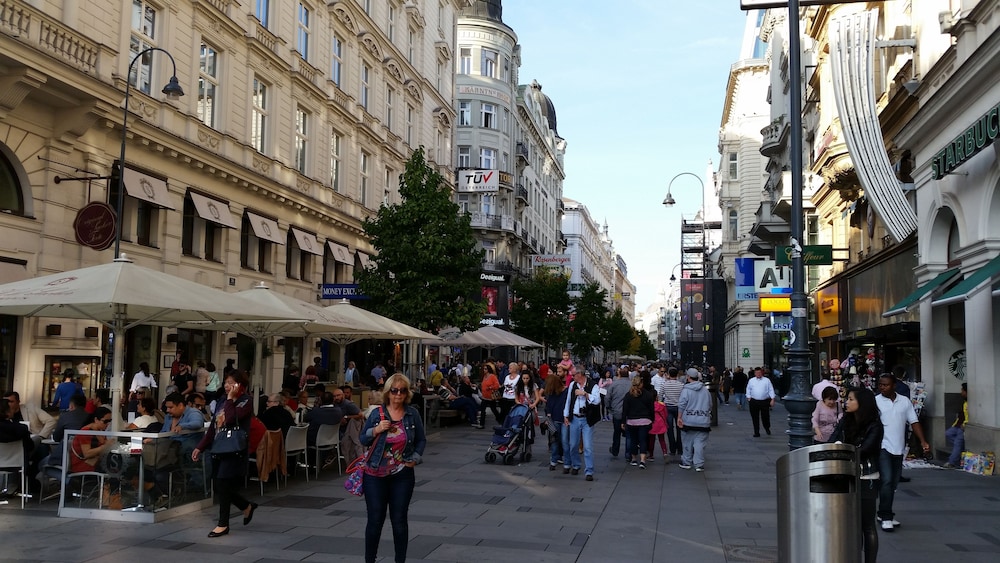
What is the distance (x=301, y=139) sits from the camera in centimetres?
2942

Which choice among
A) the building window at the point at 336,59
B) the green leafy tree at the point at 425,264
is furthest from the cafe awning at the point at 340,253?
the building window at the point at 336,59

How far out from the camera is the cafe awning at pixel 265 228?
83.0 feet

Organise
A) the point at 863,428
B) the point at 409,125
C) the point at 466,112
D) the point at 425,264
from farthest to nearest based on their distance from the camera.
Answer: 1. the point at 466,112
2. the point at 409,125
3. the point at 425,264
4. the point at 863,428

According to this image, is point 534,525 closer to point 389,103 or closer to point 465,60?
point 389,103

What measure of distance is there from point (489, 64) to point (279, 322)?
→ 4919 cm

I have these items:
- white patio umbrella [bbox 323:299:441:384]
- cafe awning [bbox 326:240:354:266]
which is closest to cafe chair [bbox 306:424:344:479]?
white patio umbrella [bbox 323:299:441:384]

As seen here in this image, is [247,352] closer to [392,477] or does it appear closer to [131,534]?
[131,534]

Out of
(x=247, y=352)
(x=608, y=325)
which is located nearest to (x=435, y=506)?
(x=247, y=352)

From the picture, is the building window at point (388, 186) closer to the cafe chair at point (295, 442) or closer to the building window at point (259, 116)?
the building window at point (259, 116)

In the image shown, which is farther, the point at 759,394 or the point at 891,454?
the point at 759,394

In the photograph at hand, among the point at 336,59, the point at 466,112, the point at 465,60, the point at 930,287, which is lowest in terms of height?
the point at 930,287

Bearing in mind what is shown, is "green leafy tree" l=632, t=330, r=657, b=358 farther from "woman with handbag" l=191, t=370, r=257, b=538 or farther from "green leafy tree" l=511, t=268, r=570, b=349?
"woman with handbag" l=191, t=370, r=257, b=538

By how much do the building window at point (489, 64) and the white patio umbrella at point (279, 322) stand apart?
4520cm

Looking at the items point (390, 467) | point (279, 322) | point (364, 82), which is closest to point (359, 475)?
point (390, 467)
